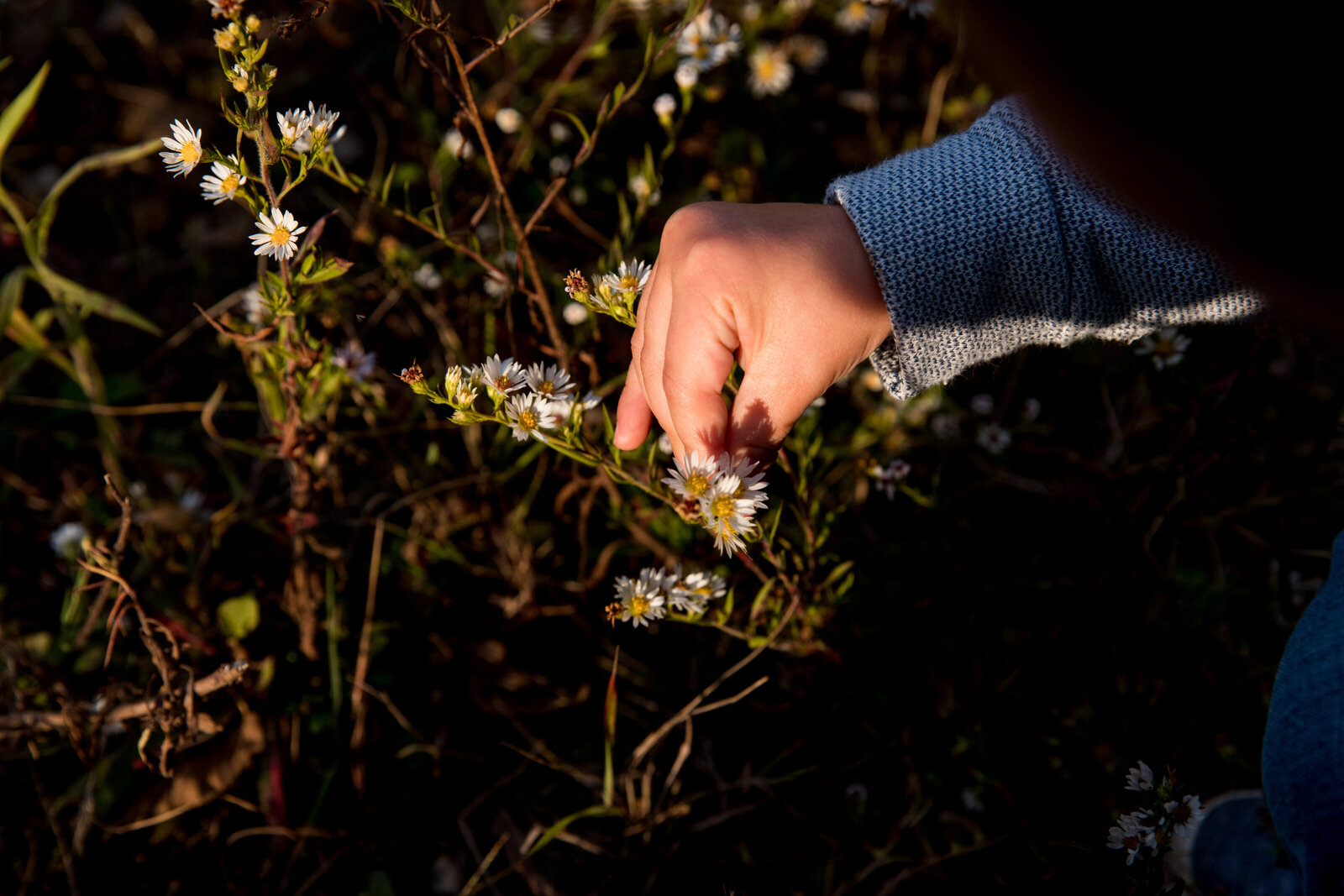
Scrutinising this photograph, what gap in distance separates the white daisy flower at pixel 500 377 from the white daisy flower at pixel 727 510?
274 millimetres

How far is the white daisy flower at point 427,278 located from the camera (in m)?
1.82

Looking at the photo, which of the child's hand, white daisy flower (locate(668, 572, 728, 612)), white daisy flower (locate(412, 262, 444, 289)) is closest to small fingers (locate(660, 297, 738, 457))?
the child's hand

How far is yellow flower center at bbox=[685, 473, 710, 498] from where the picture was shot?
0.96m

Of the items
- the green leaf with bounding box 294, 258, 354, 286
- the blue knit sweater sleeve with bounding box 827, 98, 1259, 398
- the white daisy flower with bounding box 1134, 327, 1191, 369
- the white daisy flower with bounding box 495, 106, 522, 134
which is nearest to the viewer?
the green leaf with bounding box 294, 258, 354, 286

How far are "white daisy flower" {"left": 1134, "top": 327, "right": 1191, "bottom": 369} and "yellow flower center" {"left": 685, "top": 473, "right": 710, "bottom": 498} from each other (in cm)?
94

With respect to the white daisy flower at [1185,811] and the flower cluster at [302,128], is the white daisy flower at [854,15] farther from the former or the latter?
the white daisy flower at [1185,811]

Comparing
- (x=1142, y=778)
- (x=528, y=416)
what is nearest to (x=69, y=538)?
(x=528, y=416)

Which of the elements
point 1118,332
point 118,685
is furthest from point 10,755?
point 1118,332

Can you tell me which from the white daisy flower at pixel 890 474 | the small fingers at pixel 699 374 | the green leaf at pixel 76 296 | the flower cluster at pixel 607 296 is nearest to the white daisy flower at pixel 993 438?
the white daisy flower at pixel 890 474

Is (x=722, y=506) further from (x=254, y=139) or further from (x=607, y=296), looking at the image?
(x=254, y=139)

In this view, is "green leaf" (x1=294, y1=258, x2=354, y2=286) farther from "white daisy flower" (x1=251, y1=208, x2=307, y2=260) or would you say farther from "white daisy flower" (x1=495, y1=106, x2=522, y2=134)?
"white daisy flower" (x1=495, y1=106, x2=522, y2=134)

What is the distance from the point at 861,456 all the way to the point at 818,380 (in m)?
0.57

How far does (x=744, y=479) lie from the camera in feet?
3.19

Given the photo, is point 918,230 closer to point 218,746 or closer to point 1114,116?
point 1114,116
